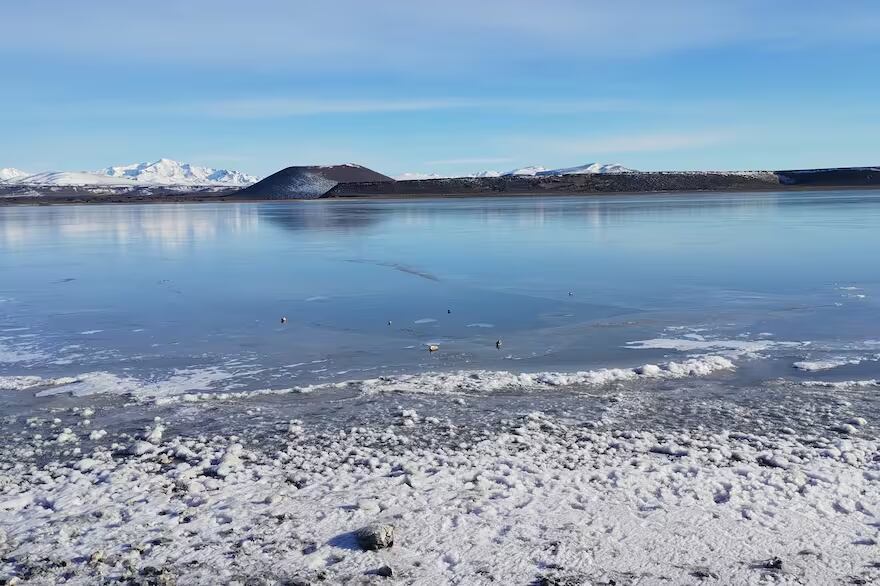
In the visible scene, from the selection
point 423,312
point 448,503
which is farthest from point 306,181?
point 448,503

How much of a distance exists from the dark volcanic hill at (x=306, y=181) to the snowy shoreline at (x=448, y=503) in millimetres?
110115

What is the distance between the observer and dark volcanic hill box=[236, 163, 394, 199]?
121 m

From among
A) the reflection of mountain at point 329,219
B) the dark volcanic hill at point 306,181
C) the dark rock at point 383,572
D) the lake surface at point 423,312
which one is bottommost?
the dark rock at point 383,572

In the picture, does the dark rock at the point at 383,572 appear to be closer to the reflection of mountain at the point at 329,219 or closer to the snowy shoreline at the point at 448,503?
the snowy shoreline at the point at 448,503

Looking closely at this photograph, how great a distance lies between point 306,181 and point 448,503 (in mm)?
130569

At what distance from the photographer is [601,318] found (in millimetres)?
10867

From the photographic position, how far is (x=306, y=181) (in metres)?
132

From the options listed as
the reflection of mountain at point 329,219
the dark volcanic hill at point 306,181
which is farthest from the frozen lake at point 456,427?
the dark volcanic hill at point 306,181

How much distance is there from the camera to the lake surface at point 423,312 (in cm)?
824

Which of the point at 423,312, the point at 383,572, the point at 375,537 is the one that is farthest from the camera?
the point at 423,312

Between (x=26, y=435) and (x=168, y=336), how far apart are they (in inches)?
157

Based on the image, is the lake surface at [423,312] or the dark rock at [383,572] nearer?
the dark rock at [383,572]

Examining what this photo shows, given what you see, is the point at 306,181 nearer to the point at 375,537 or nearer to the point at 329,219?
the point at 329,219

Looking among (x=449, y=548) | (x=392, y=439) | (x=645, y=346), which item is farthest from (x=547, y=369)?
(x=449, y=548)
